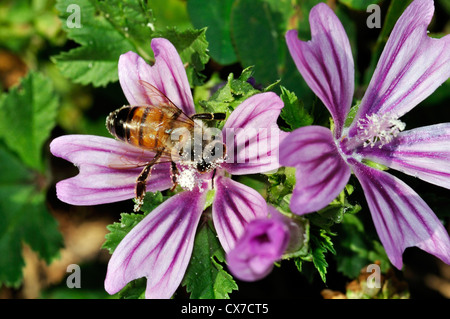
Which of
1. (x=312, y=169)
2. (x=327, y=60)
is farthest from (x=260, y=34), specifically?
(x=312, y=169)

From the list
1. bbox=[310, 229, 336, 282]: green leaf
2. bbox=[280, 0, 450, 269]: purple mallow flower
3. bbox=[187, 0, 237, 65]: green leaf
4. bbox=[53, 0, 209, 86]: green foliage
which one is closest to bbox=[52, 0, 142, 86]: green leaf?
bbox=[53, 0, 209, 86]: green foliage

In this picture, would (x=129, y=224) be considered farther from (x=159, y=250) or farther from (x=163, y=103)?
(x=163, y=103)

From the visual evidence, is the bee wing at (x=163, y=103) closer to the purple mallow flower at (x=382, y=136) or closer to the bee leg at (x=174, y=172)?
the bee leg at (x=174, y=172)

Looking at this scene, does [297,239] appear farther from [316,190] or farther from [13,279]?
[13,279]

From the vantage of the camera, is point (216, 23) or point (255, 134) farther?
point (216, 23)

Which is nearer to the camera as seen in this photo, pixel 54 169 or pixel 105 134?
pixel 105 134

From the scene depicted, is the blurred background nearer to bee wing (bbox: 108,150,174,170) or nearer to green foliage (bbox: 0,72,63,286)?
green foliage (bbox: 0,72,63,286)

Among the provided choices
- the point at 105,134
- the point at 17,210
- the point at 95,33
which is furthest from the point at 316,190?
the point at 17,210

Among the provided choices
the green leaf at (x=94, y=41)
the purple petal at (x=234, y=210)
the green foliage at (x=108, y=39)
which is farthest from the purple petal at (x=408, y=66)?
the green leaf at (x=94, y=41)
